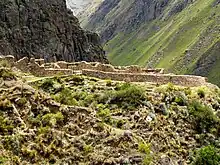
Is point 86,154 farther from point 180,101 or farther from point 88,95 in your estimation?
point 180,101

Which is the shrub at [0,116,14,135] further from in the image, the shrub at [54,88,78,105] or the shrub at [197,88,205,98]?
the shrub at [197,88,205,98]

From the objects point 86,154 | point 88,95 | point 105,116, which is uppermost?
point 88,95

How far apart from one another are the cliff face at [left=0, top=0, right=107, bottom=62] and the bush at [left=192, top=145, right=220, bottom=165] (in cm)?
8369

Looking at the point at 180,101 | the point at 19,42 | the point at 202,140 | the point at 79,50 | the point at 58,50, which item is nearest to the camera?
the point at 202,140

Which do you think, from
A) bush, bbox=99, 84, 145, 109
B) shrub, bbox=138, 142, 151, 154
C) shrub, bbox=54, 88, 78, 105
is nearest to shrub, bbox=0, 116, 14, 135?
shrub, bbox=54, 88, 78, 105

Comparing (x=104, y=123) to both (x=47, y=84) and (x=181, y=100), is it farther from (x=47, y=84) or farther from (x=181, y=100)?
(x=181, y=100)

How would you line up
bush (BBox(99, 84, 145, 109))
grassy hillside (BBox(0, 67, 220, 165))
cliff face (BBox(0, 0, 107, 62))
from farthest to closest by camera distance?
cliff face (BBox(0, 0, 107, 62)), bush (BBox(99, 84, 145, 109)), grassy hillside (BBox(0, 67, 220, 165))

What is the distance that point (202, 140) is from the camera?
29.2 meters

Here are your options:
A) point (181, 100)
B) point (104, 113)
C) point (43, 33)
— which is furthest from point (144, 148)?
point (43, 33)

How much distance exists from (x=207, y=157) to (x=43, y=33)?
10504cm

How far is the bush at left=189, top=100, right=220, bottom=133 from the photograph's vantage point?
98.9ft

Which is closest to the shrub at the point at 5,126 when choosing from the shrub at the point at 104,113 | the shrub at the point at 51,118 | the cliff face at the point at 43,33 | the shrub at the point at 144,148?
the shrub at the point at 51,118

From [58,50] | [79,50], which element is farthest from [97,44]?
[58,50]

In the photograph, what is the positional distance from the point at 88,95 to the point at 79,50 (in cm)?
11556
